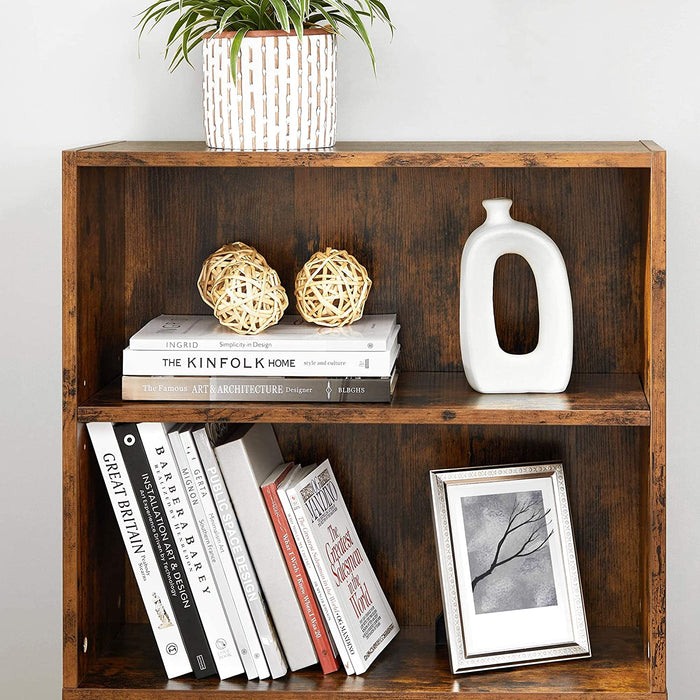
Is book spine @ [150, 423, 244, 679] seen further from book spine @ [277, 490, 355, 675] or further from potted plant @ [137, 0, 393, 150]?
potted plant @ [137, 0, 393, 150]

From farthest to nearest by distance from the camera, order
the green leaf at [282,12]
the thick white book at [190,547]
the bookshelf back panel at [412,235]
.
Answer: the bookshelf back panel at [412,235] < the thick white book at [190,547] < the green leaf at [282,12]

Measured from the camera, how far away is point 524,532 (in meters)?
1.32

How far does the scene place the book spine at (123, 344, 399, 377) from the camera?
47.4 inches

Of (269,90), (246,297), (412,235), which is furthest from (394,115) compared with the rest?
(246,297)

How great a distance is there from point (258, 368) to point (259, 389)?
0.03m

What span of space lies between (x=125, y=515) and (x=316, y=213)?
51cm

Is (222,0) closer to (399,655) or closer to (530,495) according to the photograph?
(530,495)

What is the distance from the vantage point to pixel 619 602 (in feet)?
4.71

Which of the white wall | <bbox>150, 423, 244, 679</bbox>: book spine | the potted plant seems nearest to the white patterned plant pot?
the potted plant

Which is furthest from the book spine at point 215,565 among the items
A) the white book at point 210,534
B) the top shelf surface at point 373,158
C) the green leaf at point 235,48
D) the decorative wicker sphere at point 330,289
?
the green leaf at point 235,48

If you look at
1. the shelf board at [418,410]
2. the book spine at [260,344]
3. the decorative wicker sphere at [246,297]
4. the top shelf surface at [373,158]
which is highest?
the top shelf surface at [373,158]

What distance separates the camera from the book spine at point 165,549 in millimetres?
1235

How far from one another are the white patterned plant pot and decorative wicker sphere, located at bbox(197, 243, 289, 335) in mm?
155

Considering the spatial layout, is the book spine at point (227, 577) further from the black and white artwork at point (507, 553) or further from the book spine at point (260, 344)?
the black and white artwork at point (507, 553)
